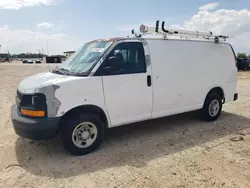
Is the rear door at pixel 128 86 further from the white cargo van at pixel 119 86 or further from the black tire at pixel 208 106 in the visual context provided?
the black tire at pixel 208 106

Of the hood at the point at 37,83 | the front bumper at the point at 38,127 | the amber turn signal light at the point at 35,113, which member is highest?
the hood at the point at 37,83

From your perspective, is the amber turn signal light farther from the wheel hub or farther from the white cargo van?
the wheel hub

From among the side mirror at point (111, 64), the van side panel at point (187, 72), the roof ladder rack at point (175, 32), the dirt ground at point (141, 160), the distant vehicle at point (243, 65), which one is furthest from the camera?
the distant vehicle at point (243, 65)

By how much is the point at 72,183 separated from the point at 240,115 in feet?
17.9

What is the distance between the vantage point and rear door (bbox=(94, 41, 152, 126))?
4316 mm

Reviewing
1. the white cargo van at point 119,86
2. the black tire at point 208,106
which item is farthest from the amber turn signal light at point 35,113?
the black tire at point 208,106

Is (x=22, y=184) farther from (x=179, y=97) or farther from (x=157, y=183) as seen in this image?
(x=179, y=97)

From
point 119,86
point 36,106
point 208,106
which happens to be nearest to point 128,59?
point 119,86

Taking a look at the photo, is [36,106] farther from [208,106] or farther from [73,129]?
[208,106]

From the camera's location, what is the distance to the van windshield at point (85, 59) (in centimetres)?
423

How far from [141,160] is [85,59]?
2.18 meters

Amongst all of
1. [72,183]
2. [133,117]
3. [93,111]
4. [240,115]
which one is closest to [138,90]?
[133,117]

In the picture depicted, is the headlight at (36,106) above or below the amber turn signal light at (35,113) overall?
above

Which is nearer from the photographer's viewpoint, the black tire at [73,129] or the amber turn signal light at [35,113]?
the amber turn signal light at [35,113]
